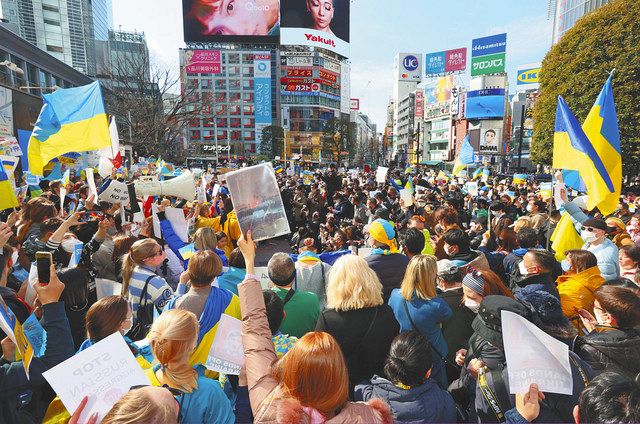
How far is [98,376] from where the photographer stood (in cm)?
162

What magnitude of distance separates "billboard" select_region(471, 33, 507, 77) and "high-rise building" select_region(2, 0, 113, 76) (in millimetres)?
62847

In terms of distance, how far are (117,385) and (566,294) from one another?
131 inches

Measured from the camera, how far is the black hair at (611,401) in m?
1.44

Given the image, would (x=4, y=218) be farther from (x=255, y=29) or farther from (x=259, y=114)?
(x=259, y=114)

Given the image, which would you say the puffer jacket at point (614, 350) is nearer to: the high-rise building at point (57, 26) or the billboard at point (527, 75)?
the high-rise building at point (57, 26)

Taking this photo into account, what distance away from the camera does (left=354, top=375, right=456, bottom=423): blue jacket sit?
195 centimetres

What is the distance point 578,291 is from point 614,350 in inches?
44.1

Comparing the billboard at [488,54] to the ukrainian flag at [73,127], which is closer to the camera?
the ukrainian flag at [73,127]

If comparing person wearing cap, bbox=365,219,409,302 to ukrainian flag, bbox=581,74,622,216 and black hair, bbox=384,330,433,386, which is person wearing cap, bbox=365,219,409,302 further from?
ukrainian flag, bbox=581,74,622,216

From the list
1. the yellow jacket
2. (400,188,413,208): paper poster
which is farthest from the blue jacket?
(400,188,413,208): paper poster

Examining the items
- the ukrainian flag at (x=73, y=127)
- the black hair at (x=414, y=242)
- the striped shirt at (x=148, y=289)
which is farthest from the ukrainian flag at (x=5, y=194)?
the black hair at (x=414, y=242)

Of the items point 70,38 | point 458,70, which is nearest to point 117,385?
point 70,38

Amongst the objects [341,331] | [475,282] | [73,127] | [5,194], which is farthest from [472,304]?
[73,127]

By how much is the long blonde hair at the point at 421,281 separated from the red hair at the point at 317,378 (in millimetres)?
1532
